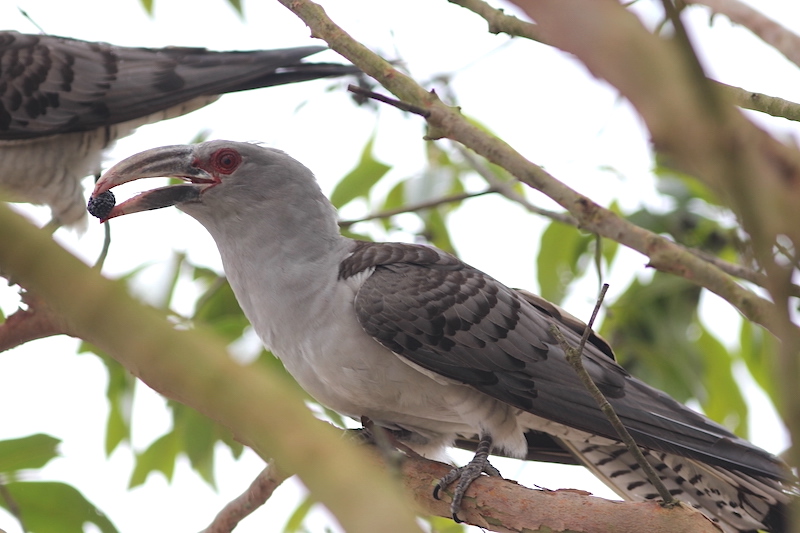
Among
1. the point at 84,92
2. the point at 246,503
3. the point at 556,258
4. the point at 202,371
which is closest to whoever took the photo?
the point at 202,371

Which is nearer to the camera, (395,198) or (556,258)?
(556,258)

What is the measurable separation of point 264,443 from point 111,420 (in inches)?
182

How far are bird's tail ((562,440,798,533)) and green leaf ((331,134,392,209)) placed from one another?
1.73 m

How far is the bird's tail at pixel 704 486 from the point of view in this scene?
3504 mm

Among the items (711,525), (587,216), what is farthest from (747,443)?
(587,216)

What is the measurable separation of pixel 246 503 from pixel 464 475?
105cm

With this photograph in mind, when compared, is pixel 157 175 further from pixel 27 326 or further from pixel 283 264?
pixel 27 326

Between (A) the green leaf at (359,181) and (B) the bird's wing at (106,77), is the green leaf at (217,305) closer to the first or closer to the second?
(A) the green leaf at (359,181)

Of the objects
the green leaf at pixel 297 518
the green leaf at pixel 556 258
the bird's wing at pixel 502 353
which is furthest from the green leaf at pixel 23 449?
the green leaf at pixel 556 258

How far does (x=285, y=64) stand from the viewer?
17.8 feet

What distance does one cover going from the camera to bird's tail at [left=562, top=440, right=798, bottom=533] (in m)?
3.50

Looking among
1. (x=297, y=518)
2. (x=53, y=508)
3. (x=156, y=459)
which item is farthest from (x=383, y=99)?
(x=297, y=518)

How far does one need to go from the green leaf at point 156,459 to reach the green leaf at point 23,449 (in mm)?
1326

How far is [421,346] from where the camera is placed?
3428 millimetres
